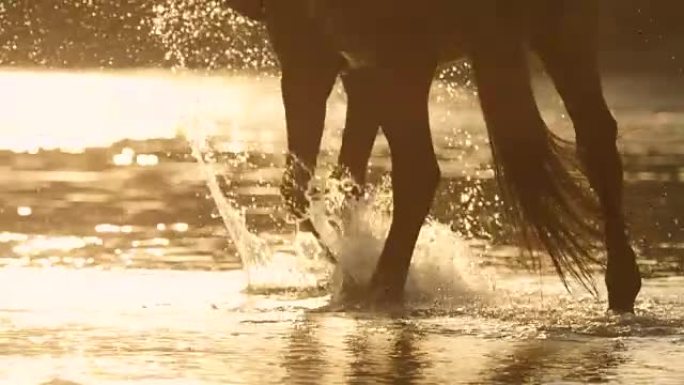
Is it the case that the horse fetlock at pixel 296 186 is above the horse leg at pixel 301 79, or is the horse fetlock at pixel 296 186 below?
below

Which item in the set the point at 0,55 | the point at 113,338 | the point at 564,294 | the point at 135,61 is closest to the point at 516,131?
the point at 564,294

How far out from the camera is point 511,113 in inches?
346

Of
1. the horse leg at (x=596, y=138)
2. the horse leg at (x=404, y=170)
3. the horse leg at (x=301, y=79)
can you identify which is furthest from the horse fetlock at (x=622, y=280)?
the horse leg at (x=301, y=79)

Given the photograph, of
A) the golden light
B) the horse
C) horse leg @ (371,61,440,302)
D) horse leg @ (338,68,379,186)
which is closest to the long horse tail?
the horse

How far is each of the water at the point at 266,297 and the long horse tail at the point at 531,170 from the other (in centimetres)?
25

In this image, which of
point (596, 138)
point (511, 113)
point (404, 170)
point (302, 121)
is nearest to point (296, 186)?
point (302, 121)

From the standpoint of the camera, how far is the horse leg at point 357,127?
31.5 ft

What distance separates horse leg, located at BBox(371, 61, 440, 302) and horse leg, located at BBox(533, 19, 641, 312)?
464 millimetres

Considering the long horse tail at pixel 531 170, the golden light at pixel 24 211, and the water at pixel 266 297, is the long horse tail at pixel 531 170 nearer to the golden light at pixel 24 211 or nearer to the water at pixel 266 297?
the water at pixel 266 297

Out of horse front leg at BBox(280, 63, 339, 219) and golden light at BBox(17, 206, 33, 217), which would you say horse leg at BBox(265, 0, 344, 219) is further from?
golden light at BBox(17, 206, 33, 217)

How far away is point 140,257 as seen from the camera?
10.9 meters

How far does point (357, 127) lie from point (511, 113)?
3.51 feet

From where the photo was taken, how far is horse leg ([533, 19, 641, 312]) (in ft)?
28.6

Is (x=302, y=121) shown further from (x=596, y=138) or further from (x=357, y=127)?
(x=596, y=138)
